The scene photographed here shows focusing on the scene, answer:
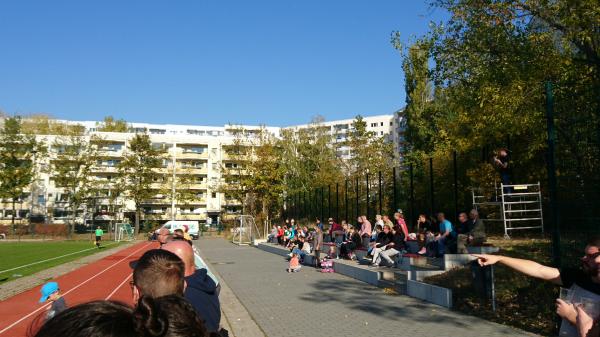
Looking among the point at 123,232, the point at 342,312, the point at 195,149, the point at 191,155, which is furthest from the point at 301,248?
the point at 195,149

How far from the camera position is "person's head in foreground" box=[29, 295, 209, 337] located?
1112mm

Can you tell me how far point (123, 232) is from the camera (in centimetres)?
5588

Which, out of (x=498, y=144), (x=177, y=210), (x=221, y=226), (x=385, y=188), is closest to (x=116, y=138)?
(x=177, y=210)

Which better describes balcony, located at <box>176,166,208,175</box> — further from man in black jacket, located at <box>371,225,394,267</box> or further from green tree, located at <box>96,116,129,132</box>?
man in black jacket, located at <box>371,225,394,267</box>

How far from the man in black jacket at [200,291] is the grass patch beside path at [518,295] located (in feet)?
20.7

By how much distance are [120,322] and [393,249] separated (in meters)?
15.4

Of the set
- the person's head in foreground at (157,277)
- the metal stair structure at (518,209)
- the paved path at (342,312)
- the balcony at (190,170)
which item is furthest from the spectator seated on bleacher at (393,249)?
the balcony at (190,170)

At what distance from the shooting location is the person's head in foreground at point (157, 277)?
2809 mm

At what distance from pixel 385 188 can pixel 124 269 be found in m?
16.6

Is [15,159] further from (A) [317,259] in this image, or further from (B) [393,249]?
(B) [393,249]

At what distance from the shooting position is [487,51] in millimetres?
15766

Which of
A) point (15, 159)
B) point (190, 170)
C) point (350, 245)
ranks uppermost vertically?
point (15, 159)

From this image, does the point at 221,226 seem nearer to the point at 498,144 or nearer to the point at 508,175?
the point at 498,144

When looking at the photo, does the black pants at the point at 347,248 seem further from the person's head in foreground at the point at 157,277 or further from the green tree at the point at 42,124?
the green tree at the point at 42,124
